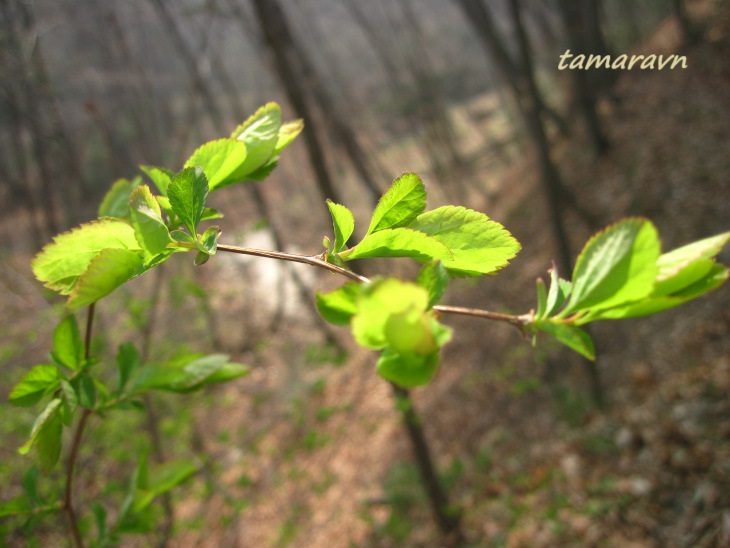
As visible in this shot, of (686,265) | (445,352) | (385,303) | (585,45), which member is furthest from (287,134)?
(585,45)

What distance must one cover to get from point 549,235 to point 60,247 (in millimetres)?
8939

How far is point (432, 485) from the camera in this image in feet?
14.2

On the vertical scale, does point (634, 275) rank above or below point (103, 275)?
below

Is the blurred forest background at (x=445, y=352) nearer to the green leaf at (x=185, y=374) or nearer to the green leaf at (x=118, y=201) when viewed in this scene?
the green leaf at (x=185, y=374)

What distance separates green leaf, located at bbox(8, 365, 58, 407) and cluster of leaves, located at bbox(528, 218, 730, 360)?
28.2 inches

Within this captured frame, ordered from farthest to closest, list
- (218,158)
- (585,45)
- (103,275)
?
(585,45) < (218,158) < (103,275)

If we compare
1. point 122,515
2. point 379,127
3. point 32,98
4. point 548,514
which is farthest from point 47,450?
point 379,127

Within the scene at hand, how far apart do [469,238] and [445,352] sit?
7.61m

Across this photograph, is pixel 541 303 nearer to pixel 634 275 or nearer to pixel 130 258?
pixel 634 275

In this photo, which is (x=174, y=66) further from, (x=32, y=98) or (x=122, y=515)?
(x=122, y=515)

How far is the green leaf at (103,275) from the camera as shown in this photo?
0.45 m

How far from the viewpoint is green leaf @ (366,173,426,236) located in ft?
1.63

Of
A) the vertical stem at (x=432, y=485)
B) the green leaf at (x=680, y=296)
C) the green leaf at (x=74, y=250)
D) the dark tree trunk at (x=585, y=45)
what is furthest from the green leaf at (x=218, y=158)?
the dark tree trunk at (x=585, y=45)

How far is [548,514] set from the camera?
3.99m
